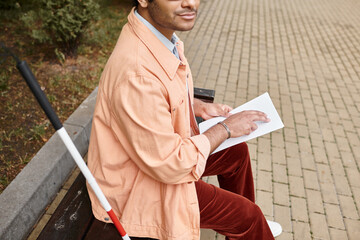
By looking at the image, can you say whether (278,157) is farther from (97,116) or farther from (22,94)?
(22,94)

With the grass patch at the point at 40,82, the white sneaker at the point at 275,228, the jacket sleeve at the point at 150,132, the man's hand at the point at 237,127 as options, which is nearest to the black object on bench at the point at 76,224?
the jacket sleeve at the point at 150,132

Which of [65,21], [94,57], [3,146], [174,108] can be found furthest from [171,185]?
[94,57]

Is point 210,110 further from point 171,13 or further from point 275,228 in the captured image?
point 275,228

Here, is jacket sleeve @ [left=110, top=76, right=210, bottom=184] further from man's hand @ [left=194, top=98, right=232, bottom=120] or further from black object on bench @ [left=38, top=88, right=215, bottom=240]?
man's hand @ [left=194, top=98, right=232, bottom=120]

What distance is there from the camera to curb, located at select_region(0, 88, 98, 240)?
219cm

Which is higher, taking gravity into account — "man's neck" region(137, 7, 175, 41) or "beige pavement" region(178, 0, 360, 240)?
"man's neck" region(137, 7, 175, 41)

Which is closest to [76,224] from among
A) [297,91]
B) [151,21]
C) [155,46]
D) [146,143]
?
[146,143]

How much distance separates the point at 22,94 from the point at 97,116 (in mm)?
2657

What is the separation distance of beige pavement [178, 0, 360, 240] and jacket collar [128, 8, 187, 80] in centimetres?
173

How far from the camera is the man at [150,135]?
128cm

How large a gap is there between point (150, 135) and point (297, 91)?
157 inches

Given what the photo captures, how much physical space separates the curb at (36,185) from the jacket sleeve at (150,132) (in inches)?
55.8

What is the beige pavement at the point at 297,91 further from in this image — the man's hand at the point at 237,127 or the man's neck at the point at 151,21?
the man's neck at the point at 151,21

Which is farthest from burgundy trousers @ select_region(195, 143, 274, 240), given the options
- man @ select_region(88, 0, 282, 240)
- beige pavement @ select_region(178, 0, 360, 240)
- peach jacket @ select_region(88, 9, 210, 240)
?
beige pavement @ select_region(178, 0, 360, 240)
